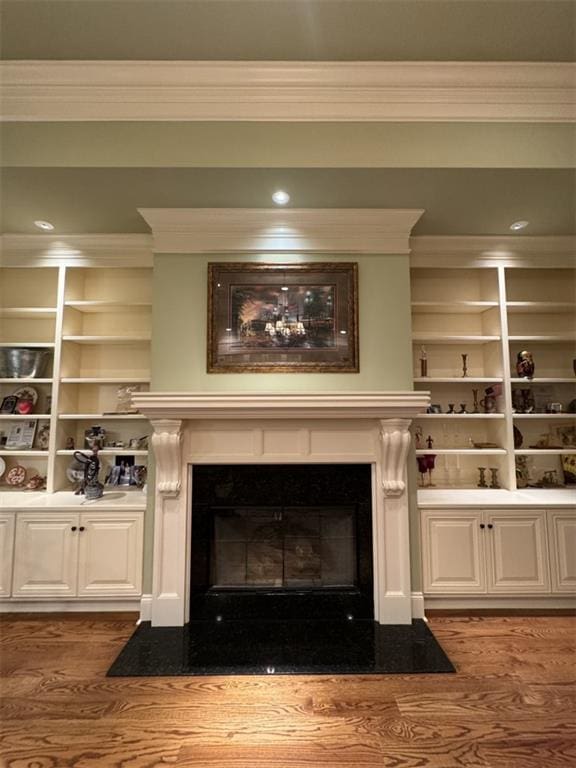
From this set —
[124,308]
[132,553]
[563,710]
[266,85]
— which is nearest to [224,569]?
[132,553]

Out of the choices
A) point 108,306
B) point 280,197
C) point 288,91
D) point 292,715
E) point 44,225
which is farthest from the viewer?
point 108,306

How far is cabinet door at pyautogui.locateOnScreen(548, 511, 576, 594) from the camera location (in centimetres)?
267

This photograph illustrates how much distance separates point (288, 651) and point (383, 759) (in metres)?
0.76

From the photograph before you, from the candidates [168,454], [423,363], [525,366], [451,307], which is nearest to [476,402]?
[525,366]

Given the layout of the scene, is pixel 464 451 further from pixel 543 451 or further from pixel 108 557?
pixel 108 557

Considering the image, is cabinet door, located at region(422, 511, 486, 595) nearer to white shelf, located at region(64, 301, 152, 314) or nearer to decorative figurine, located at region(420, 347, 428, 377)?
decorative figurine, located at region(420, 347, 428, 377)

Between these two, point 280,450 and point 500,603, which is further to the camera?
point 500,603

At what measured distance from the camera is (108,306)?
10.8 feet

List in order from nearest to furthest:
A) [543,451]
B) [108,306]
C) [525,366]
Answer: [543,451], [525,366], [108,306]

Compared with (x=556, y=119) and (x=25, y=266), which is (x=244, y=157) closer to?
(x=556, y=119)

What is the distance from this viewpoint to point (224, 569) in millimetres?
2740

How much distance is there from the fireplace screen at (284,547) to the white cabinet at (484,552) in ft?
1.84

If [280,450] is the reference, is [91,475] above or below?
below

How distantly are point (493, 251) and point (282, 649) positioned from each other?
3221 mm
